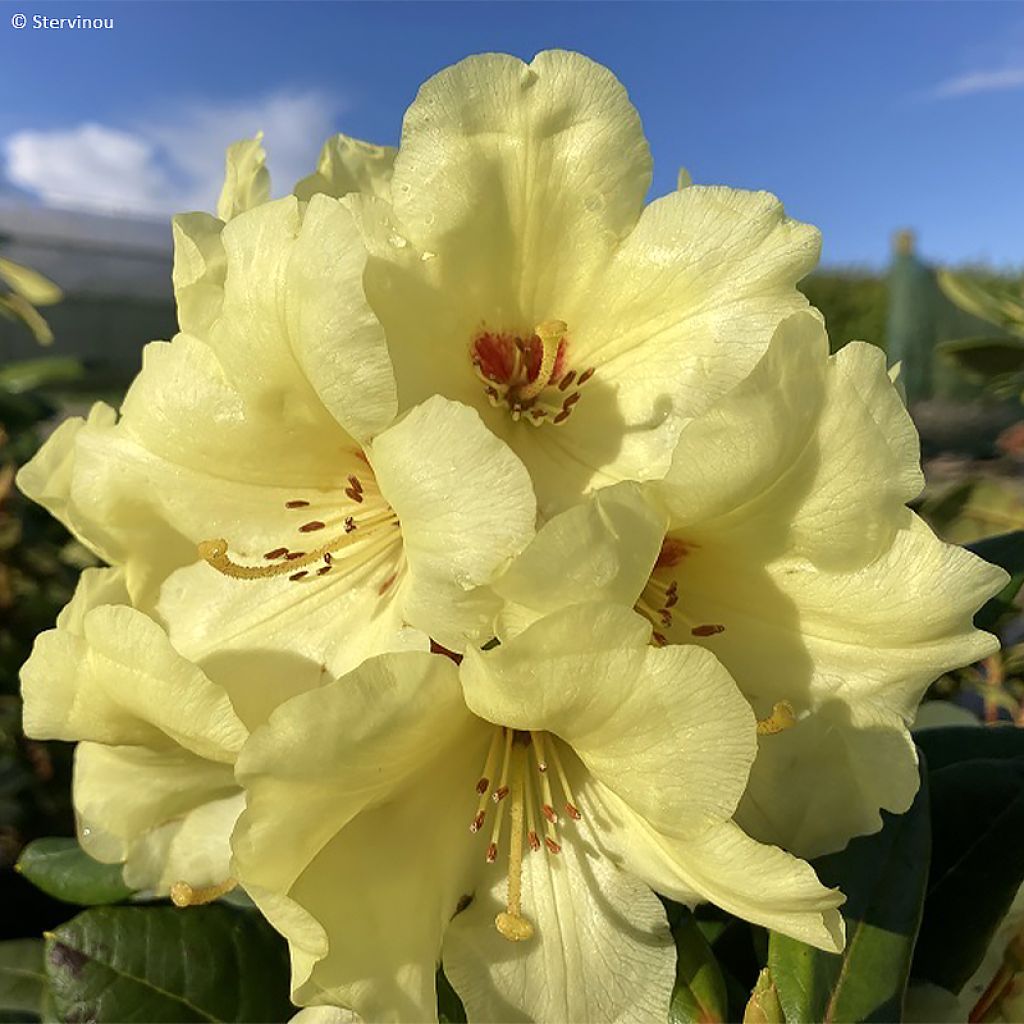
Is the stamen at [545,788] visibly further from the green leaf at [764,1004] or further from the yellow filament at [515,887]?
the green leaf at [764,1004]

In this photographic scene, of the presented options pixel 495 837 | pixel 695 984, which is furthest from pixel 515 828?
pixel 695 984

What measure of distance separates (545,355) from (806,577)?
288mm

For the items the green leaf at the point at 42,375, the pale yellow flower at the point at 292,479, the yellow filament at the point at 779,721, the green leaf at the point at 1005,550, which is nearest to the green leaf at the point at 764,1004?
the yellow filament at the point at 779,721

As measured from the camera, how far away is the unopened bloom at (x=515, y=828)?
0.69 meters

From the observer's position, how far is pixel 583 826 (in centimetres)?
90

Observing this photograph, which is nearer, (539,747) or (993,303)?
(539,747)

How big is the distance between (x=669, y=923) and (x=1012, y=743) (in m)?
0.50

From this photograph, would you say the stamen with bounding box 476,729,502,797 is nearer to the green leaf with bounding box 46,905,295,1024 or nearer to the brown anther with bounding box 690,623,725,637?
the brown anther with bounding box 690,623,725,637

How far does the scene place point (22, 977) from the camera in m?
1.28

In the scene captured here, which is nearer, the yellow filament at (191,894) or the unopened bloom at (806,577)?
the unopened bloom at (806,577)

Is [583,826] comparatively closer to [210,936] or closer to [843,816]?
[843,816]

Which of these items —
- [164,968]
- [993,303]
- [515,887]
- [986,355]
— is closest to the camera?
[515,887]

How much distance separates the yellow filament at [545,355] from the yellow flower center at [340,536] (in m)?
0.16

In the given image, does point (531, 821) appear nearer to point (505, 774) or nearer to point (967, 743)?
point (505, 774)
